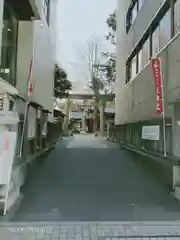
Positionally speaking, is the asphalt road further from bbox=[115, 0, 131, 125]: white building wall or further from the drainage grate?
bbox=[115, 0, 131, 125]: white building wall

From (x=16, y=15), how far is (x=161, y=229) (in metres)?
7.26

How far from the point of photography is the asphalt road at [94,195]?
5.95m

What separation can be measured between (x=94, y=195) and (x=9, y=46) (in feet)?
15.4

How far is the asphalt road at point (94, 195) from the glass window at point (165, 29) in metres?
4.04

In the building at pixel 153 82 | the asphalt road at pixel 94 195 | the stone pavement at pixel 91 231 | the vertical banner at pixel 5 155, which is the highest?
the building at pixel 153 82

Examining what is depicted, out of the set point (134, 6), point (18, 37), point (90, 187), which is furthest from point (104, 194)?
point (134, 6)

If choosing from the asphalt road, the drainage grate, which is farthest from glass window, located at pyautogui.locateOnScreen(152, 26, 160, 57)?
the drainage grate

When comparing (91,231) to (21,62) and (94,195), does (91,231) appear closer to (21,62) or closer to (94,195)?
(94,195)

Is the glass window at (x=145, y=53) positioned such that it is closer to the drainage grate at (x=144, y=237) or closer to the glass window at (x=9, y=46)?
the glass window at (x=9, y=46)

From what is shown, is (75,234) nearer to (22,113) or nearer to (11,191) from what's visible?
(11,191)

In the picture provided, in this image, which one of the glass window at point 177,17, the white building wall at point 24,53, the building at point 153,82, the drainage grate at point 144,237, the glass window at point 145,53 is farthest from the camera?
the glass window at point 145,53

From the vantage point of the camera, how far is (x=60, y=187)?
26.7ft

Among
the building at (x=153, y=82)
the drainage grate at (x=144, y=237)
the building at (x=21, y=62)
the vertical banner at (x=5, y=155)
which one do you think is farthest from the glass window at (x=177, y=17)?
the drainage grate at (x=144, y=237)

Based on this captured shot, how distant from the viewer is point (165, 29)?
34.7 feet
